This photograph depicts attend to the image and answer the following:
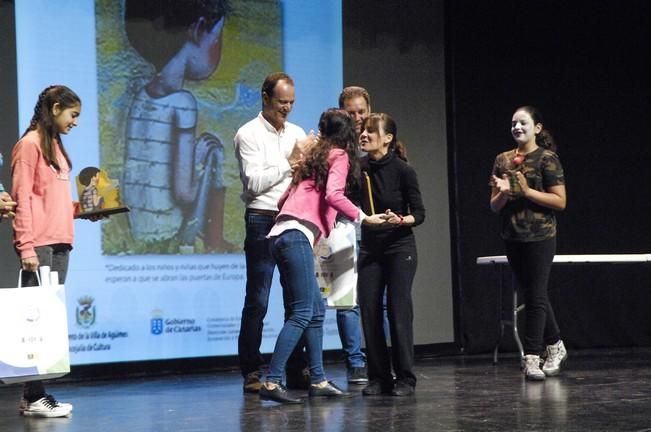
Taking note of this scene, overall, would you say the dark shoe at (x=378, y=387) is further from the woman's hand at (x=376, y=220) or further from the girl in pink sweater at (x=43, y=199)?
the girl in pink sweater at (x=43, y=199)

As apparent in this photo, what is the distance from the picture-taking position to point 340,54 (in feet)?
22.2

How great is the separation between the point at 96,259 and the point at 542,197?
8.26 ft

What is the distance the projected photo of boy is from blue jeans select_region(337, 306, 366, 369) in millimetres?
1515

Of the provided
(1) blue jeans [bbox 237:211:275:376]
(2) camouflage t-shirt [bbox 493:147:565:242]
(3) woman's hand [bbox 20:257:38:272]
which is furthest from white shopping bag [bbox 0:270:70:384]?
(2) camouflage t-shirt [bbox 493:147:565:242]

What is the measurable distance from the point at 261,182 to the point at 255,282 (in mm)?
492


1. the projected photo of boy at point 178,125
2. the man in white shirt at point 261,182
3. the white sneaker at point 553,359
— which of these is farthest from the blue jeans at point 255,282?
the white sneaker at point 553,359

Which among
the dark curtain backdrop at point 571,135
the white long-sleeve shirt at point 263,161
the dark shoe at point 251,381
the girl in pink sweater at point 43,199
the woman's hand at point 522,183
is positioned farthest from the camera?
the dark curtain backdrop at point 571,135

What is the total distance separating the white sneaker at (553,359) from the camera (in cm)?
545

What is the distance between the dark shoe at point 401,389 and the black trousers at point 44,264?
1.51 m

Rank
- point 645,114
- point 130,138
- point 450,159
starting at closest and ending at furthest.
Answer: point 130,138 → point 450,159 → point 645,114

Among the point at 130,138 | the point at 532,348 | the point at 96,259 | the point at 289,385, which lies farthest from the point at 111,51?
the point at 532,348

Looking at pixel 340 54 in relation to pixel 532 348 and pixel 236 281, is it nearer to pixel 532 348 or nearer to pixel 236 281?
pixel 236 281

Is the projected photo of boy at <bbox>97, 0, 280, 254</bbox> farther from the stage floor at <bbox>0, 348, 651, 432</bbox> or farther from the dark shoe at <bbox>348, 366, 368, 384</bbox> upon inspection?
the dark shoe at <bbox>348, 366, 368, 384</bbox>

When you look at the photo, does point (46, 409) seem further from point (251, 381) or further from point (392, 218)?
point (392, 218)
